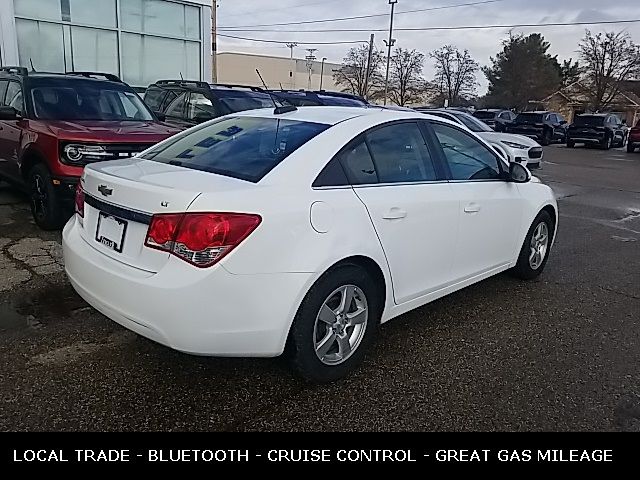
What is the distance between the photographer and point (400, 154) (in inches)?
140

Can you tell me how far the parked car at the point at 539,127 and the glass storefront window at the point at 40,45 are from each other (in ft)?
67.3

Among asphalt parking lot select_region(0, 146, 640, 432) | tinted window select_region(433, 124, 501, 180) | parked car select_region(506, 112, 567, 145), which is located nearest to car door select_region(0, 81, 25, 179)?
asphalt parking lot select_region(0, 146, 640, 432)

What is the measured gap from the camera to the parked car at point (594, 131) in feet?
82.4

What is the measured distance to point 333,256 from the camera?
9.36 feet

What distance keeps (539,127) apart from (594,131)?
2.41 meters

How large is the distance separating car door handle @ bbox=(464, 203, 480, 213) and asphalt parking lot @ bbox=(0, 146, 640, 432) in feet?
2.73

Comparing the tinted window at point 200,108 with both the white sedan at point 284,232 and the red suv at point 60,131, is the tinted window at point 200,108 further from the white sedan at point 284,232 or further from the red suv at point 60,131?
the white sedan at point 284,232

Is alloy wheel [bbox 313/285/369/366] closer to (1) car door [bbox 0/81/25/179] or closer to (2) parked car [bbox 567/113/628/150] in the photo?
(1) car door [bbox 0/81/25/179]

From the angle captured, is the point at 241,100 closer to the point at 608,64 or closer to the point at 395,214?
the point at 395,214

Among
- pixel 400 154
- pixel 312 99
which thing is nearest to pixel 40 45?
pixel 312 99

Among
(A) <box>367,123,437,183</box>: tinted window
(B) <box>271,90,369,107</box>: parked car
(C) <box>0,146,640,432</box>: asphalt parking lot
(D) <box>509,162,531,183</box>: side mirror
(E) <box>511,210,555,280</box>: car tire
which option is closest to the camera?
(C) <box>0,146,640,432</box>: asphalt parking lot

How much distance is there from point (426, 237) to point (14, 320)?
114 inches

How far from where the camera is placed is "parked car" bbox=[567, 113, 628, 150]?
25.1 meters

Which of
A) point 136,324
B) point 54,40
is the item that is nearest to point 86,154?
point 136,324
